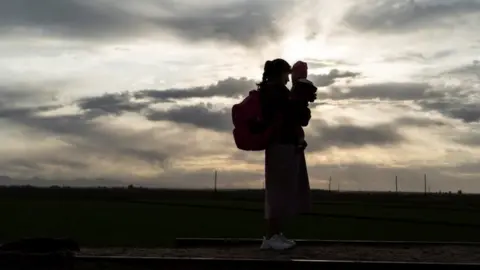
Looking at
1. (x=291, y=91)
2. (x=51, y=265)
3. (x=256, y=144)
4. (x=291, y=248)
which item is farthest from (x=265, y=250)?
(x=51, y=265)

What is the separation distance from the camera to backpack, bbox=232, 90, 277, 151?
806 centimetres

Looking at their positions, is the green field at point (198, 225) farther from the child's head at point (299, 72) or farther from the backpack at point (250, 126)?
the child's head at point (299, 72)

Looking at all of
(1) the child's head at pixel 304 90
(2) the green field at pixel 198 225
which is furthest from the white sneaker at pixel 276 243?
(2) the green field at pixel 198 225

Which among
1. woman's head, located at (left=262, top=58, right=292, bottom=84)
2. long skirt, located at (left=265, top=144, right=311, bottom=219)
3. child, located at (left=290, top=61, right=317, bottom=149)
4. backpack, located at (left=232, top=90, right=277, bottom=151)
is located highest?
woman's head, located at (left=262, top=58, right=292, bottom=84)

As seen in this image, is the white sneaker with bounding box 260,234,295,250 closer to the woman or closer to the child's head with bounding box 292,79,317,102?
the woman

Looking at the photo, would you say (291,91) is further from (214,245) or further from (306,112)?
(214,245)

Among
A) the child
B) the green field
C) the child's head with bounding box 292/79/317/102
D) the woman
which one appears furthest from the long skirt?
the green field

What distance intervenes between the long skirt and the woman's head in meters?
0.76

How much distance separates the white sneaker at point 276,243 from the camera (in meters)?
8.16

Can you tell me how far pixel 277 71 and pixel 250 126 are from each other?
784 millimetres

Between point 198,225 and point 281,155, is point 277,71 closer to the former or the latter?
point 281,155

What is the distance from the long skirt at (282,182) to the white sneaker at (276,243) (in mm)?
236

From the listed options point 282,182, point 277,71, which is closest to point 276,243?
point 282,182

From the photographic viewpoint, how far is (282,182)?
8.33 meters
